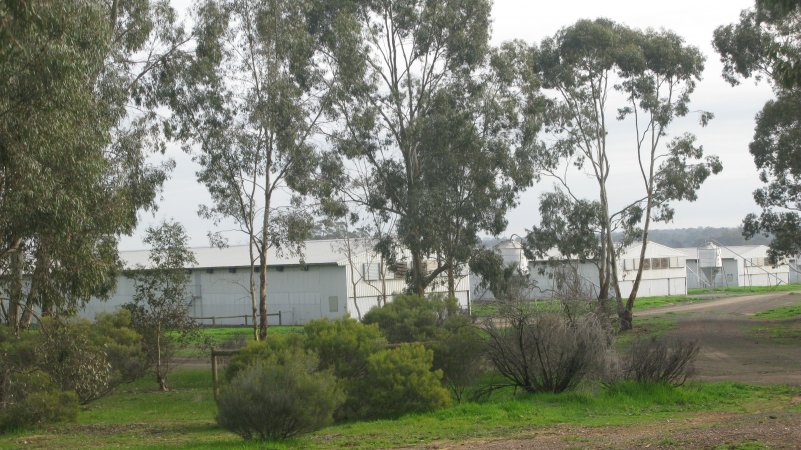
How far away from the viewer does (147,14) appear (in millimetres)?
27359

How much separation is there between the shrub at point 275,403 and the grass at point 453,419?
0.29m

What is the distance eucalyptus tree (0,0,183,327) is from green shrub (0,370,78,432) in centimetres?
154

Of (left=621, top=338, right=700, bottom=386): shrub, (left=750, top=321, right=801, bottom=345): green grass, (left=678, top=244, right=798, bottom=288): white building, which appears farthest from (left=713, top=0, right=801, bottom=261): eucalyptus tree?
(left=678, top=244, right=798, bottom=288): white building

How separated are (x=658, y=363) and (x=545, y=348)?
2331 mm

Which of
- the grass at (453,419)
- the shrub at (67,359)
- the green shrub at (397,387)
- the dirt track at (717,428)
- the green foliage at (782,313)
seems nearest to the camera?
the dirt track at (717,428)

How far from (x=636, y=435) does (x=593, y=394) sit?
214 inches

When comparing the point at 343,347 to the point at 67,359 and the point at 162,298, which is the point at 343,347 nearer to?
the point at 67,359

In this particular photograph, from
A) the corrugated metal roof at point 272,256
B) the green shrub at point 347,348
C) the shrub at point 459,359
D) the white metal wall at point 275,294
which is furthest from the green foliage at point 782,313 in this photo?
the green shrub at point 347,348

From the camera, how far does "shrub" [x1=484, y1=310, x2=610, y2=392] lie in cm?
1962

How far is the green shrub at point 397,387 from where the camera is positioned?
1784 centimetres

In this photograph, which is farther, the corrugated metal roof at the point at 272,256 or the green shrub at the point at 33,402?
the corrugated metal roof at the point at 272,256

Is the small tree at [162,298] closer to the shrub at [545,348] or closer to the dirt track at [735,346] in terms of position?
the shrub at [545,348]

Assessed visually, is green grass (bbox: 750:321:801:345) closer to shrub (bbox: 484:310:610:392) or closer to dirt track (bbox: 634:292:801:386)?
dirt track (bbox: 634:292:801:386)

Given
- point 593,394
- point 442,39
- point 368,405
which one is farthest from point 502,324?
point 442,39
